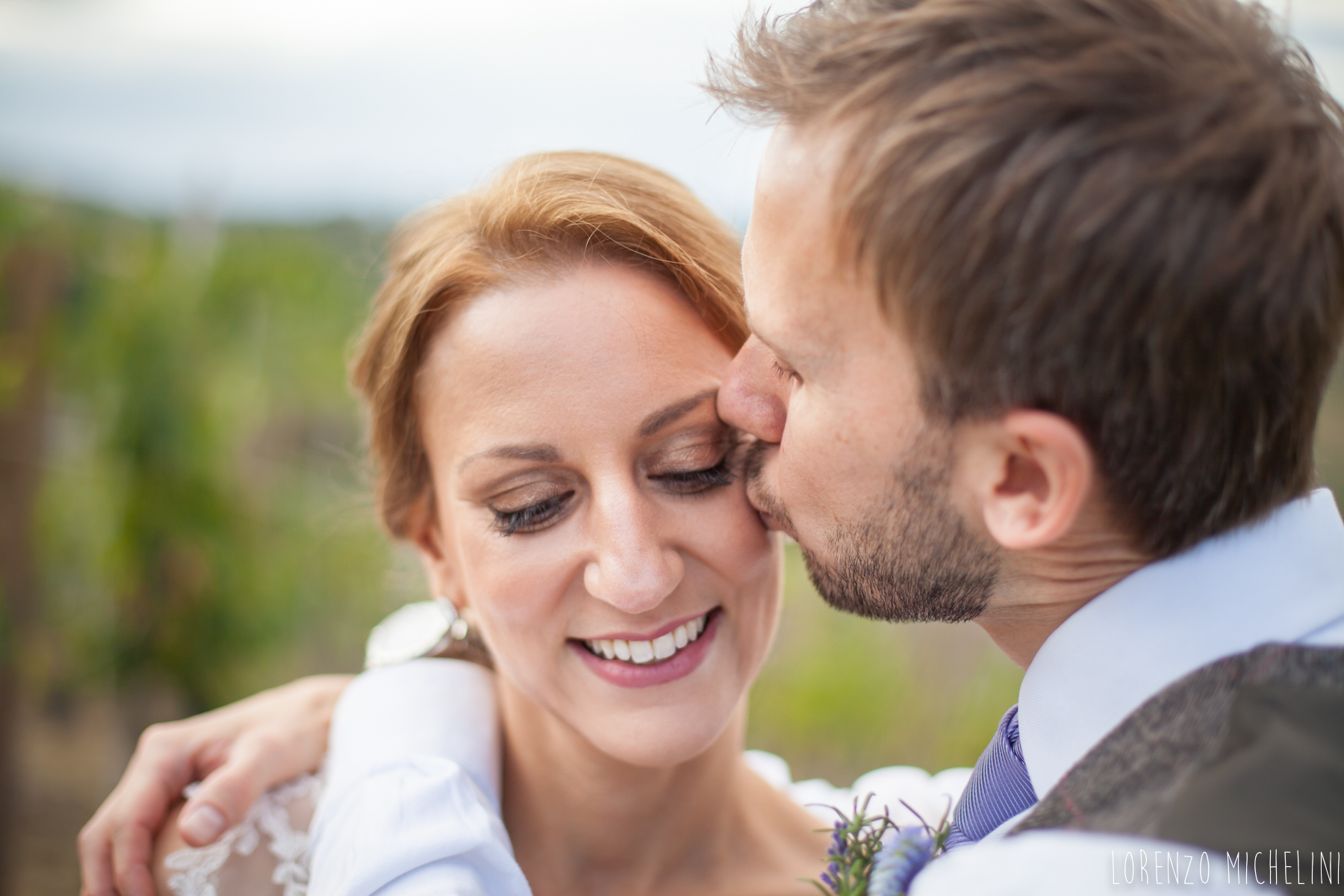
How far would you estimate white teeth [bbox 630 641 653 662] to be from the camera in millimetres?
1979

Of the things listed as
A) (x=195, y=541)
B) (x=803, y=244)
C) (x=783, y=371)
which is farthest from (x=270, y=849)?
(x=195, y=541)

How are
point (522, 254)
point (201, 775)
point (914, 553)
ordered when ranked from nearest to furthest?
point (914, 553) → point (522, 254) → point (201, 775)

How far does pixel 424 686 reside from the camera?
243cm

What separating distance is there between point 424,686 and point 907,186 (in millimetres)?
1722

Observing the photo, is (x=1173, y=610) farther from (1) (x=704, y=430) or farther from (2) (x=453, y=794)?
(2) (x=453, y=794)

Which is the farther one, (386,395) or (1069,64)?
(386,395)

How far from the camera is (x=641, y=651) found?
1.99 metres

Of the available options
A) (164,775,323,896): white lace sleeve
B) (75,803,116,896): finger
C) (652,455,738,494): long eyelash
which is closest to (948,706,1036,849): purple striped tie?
(652,455,738,494): long eyelash

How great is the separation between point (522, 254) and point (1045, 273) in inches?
44.2

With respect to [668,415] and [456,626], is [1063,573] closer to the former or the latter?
[668,415]

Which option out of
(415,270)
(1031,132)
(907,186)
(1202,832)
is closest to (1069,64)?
(1031,132)

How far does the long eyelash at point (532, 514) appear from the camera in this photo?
1973 millimetres

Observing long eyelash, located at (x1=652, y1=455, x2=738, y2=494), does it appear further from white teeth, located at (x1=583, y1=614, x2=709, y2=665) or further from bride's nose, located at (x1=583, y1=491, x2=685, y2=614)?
white teeth, located at (x1=583, y1=614, x2=709, y2=665)

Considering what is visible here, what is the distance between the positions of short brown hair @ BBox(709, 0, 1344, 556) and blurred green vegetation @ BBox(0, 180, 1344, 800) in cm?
310
